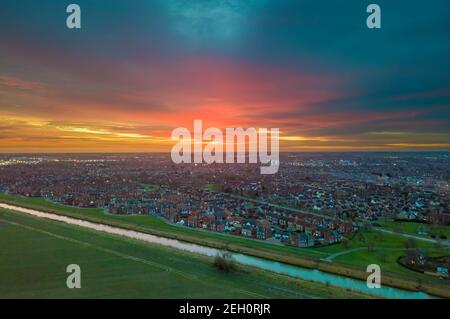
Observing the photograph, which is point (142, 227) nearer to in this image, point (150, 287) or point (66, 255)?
point (66, 255)

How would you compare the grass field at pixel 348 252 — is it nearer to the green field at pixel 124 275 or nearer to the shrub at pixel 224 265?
the green field at pixel 124 275

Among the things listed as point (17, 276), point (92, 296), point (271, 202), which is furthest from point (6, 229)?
point (271, 202)

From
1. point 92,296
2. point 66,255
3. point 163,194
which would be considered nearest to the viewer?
point 92,296

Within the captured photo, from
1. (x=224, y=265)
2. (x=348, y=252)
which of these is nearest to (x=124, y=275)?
(x=224, y=265)

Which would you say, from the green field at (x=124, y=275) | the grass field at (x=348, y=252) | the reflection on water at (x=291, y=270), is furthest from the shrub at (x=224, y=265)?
the grass field at (x=348, y=252)

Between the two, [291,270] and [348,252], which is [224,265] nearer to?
[291,270]

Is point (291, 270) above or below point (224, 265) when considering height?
below

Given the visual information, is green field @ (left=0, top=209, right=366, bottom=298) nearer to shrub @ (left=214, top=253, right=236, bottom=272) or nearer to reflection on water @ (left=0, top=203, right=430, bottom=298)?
shrub @ (left=214, top=253, right=236, bottom=272)
